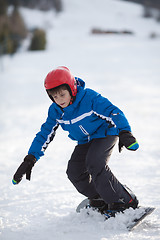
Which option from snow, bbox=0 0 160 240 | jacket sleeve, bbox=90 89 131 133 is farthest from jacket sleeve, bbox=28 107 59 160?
snow, bbox=0 0 160 240

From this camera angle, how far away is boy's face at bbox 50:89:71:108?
7.16 feet

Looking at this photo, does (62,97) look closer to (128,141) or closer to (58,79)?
(58,79)

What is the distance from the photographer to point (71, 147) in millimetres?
5465

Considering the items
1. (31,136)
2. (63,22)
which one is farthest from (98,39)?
(31,136)

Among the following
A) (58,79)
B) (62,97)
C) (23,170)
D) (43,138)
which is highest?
(58,79)

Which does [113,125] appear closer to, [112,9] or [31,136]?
[31,136]

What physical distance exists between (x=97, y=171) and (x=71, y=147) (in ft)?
10.9

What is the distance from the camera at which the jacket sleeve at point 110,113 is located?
2.14 meters

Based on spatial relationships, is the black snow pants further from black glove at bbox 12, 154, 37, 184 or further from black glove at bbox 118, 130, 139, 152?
black glove at bbox 12, 154, 37, 184

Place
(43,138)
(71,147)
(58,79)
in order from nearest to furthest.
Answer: (58,79) < (43,138) < (71,147)

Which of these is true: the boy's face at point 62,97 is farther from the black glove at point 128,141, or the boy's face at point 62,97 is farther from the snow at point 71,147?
the snow at point 71,147

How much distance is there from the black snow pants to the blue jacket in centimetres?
8

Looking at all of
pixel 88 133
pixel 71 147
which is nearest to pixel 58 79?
pixel 88 133

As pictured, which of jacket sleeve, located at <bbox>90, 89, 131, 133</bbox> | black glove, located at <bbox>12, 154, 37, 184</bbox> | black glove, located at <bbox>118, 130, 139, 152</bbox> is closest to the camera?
black glove, located at <bbox>118, 130, 139, 152</bbox>
